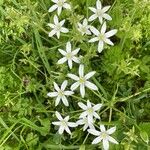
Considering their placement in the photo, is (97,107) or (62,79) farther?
(62,79)

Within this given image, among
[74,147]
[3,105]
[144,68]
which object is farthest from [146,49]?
[3,105]

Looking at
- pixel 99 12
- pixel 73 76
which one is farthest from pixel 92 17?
pixel 73 76

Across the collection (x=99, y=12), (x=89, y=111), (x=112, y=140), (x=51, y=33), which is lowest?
(x=112, y=140)

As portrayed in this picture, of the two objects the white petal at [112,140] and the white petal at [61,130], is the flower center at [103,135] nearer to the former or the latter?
the white petal at [112,140]

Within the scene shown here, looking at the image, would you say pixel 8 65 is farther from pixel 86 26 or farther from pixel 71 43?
pixel 86 26

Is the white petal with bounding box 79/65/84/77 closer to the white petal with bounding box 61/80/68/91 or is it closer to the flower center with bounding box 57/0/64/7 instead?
the white petal with bounding box 61/80/68/91

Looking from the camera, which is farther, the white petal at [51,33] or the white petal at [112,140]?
the white petal at [51,33]

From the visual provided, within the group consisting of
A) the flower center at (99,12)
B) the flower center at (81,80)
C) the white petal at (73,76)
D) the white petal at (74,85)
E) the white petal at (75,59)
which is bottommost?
the white petal at (74,85)

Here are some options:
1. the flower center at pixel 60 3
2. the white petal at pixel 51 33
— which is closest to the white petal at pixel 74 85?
the white petal at pixel 51 33

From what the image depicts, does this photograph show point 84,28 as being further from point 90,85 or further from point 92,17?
point 90,85
